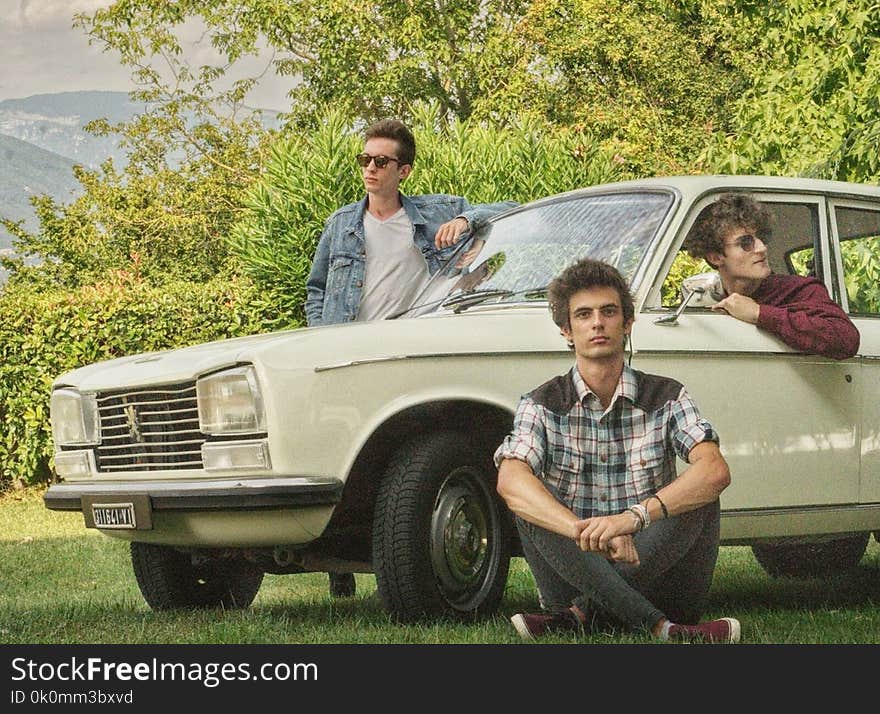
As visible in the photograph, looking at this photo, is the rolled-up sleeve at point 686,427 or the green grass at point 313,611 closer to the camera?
the rolled-up sleeve at point 686,427

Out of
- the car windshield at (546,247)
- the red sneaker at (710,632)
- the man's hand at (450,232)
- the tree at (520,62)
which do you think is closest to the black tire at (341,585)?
the car windshield at (546,247)

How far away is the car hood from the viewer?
4711 millimetres

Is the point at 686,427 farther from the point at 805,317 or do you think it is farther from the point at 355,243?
the point at 355,243

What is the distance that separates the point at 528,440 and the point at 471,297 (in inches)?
50.6

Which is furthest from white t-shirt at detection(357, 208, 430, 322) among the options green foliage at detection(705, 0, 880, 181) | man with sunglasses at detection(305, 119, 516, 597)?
green foliage at detection(705, 0, 880, 181)

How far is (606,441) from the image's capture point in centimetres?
446

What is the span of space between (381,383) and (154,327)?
9780 mm

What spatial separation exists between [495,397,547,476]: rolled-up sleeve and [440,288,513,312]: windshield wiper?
3.51 ft

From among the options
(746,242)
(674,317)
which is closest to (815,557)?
(746,242)

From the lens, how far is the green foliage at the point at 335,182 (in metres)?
13.5

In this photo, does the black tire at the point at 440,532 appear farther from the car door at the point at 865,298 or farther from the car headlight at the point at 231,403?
the car door at the point at 865,298

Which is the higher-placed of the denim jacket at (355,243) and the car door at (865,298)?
the denim jacket at (355,243)

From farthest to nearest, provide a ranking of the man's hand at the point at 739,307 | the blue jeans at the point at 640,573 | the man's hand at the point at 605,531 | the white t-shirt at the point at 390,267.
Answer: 1. the white t-shirt at the point at 390,267
2. the man's hand at the point at 739,307
3. the blue jeans at the point at 640,573
4. the man's hand at the point at 605,531
